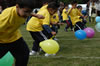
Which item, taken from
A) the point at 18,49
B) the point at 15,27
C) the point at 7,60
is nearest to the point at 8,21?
the point at 15,27

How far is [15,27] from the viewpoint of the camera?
3.21 m

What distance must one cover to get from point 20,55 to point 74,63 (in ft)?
6.06

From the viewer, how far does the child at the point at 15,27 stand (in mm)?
2896

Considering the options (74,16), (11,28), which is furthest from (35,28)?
(74,16)

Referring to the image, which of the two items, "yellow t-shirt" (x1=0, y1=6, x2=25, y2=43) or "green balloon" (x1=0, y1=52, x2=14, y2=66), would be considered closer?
"yellow t-shirt" (x1=0, y1=6, x2=25, y2=43)

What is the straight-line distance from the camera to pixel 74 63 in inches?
194

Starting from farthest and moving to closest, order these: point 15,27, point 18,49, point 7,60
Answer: point 7,60, point 18,49, point 15,27

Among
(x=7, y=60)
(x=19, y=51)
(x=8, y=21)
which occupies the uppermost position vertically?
(x=8, y=21)

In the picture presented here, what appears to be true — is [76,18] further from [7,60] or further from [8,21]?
[8,21]

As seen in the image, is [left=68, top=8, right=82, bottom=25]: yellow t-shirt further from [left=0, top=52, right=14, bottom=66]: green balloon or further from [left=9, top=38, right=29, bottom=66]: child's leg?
[left=9, top=38, right=29, bottom=66]: child's leg

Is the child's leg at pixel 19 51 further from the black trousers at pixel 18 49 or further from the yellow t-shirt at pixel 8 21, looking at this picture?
the yellow t-shirt at pixel 8 21

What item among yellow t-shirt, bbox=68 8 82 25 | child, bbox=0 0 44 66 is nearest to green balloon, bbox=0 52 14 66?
child, bbox=0 0 44 66

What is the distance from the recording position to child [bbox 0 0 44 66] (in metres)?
2.90

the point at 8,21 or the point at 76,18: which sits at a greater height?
the point at 8,21
